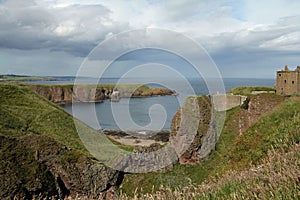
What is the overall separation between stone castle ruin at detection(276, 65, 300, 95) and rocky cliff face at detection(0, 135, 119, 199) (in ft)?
62.8

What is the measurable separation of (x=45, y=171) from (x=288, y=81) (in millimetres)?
24044

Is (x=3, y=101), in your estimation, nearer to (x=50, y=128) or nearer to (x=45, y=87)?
(x=50, y=128)

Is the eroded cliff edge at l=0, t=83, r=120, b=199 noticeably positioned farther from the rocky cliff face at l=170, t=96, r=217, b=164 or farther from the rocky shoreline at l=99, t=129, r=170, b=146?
the rocky shoreline at l=99, t=129, r=170, b=146

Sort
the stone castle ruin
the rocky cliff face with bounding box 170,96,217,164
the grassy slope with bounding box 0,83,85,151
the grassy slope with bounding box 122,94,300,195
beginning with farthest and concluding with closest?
1. the stone castle ruin
2. the grassy slope with bounding box 0,83,85,151
3. the rocky cliff face with bounding box 170,96,217,164
4. the grassy slope with bounding box 122,94,300,195

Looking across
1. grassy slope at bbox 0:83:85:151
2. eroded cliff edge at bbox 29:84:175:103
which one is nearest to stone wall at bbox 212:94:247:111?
grassy slope at bbox 0:83:85:151

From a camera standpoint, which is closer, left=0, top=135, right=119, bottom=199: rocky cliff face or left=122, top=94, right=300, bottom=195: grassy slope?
left=122, top=94, right=300, bottom=195: grassy slope

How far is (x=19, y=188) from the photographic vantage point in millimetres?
12102

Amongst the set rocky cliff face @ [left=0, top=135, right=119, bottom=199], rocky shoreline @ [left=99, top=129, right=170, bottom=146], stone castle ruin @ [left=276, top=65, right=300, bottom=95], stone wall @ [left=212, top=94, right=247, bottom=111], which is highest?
stone castle ruin @ [left=276, top=65, right=300, bottom=95]

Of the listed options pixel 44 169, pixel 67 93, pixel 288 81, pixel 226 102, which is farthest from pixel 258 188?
pixel 67 93

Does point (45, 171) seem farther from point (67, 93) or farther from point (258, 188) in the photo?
point (67, 93)

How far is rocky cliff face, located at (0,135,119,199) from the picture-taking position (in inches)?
492

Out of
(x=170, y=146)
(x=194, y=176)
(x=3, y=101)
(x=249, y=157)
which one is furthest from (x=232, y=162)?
(x=3, y=101)

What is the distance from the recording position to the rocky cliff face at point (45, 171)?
1251 centimetres

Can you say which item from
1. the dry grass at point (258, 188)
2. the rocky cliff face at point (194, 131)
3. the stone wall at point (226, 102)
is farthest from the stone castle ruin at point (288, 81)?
the dry grass at point (258, 188)
